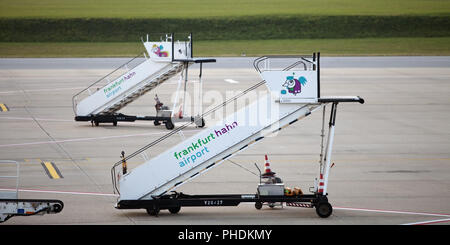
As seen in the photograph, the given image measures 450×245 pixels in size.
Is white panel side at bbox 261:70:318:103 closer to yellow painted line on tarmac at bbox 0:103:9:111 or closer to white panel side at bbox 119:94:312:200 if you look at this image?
white panel side at bbox 119:94:312:200

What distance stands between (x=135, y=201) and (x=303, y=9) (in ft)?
338

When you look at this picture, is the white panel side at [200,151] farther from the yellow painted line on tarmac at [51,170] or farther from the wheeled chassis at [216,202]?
the yellow painted line on tarmac at [51,170]

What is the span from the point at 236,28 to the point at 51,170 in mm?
81325

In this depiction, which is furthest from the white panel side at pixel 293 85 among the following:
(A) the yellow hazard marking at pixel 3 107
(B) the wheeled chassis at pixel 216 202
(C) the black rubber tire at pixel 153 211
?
(A) the yellow hazard marking at pixel 3 107

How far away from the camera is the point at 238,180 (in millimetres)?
23703

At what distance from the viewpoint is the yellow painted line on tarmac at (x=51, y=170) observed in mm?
24484

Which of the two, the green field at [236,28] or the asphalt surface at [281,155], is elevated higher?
the green field at [236,28]

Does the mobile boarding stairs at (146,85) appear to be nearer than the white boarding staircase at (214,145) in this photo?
No

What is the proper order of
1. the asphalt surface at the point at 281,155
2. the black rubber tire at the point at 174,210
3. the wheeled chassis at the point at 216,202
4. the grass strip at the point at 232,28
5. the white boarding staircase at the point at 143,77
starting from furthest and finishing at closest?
1. the grass strip at the point at 232,28
2. the white boarding staircase at the point at 143,77
3. the asphalt surface at the point at 281,155
4. the black rubber tire at the point at 174,210
5. the wheeled chassis at the point at 216,202

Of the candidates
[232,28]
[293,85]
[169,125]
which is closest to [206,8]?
[232,28]

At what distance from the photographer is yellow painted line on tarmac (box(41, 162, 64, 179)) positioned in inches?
964

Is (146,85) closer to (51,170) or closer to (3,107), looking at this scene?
(51,170)

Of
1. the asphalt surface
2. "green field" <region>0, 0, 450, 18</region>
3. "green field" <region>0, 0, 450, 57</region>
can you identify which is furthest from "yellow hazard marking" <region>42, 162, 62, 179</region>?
"green field" <region>0, 0, 450, 18</region>
